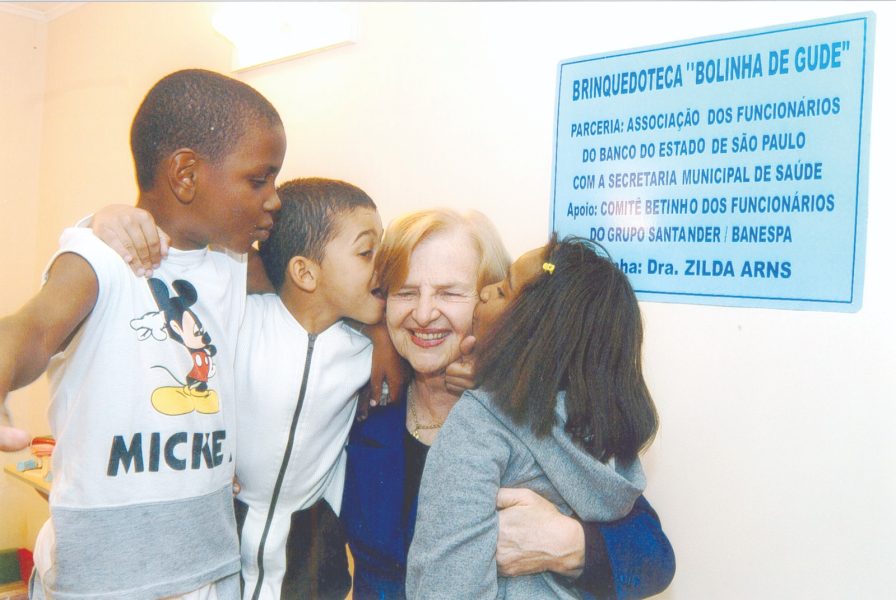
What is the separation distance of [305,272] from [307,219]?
75 mm

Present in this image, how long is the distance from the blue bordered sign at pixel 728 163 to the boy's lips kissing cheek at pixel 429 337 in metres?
0.26

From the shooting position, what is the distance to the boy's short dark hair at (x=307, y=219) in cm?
98

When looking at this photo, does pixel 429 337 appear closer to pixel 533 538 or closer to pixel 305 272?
pixel 305 272

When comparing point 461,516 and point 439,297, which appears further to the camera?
point 439,297

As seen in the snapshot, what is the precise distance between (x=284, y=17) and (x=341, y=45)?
161 millimetres

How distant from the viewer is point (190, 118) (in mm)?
819

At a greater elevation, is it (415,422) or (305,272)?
(305,272)

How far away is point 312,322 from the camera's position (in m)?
0.99

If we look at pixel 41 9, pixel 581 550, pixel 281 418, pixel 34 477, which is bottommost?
pixel 34 477

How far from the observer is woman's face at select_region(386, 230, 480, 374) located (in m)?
0.94

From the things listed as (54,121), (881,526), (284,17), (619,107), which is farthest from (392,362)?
(54,121)

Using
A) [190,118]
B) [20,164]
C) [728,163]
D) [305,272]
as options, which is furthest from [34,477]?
[728,163]

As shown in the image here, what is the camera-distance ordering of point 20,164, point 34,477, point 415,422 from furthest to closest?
point 20,164 → point 34,477 → point 415,422

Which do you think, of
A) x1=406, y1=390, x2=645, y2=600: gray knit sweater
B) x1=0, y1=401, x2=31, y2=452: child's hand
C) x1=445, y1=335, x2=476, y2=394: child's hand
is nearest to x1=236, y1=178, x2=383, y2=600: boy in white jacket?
x1=445, y1=335, x2=476, y2=394: child's hand
